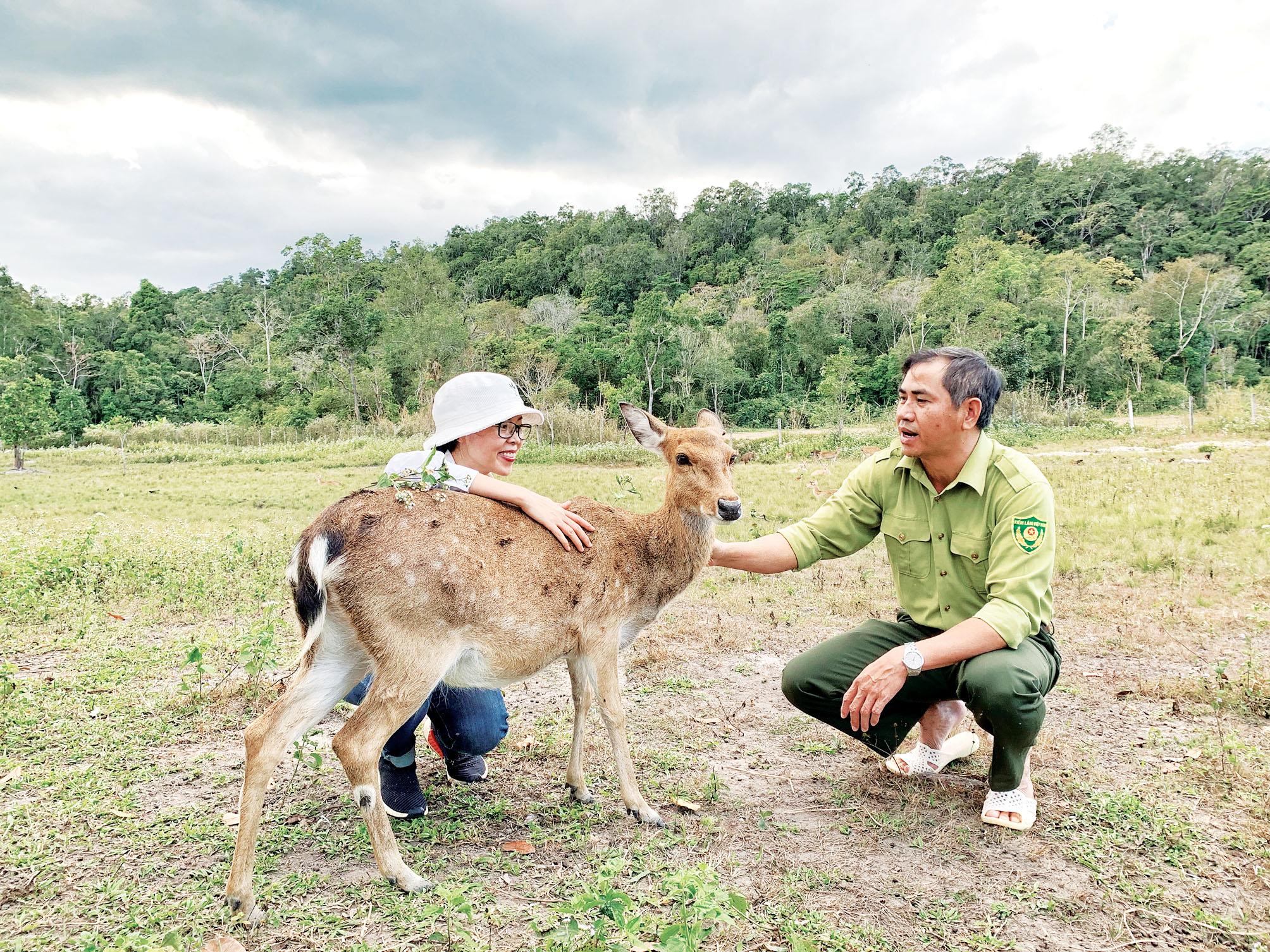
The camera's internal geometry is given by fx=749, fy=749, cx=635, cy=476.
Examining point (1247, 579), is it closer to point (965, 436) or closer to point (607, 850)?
point (965, 436)

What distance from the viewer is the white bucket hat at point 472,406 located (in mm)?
3848

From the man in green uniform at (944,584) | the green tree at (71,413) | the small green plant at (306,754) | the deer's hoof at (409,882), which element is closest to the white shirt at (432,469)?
the small green plant at (306,754)

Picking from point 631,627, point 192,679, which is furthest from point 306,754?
point 631,627

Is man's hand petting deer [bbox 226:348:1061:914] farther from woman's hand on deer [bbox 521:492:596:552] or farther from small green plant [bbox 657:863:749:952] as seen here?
small green plant [bbox 657:863:749:952]

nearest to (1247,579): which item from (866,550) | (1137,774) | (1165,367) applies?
(866,550)

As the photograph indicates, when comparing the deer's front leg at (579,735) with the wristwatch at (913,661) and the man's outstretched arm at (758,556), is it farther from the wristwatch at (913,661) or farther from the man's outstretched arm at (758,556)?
the wristwatch at (913,661)

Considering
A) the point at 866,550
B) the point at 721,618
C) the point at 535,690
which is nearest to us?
the point at 535,690

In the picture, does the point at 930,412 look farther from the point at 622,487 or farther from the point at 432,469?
the point at 432,469

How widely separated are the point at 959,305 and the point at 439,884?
50.5m

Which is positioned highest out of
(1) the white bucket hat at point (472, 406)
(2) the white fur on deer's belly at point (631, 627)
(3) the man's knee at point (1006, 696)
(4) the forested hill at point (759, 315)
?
(4) the forested hill at point (759, 315)

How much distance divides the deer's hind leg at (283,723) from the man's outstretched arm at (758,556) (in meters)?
1.98

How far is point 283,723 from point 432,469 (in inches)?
51.2

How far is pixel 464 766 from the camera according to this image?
3.96m

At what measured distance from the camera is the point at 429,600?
319 cm
